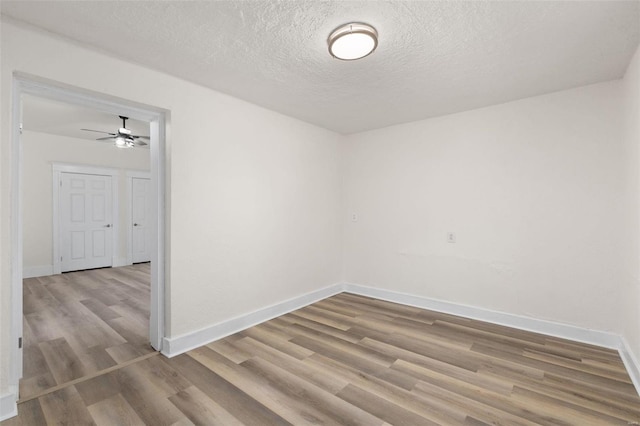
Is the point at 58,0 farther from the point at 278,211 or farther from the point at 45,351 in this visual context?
the point at 45,351

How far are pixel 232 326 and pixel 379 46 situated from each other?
9.65 ft

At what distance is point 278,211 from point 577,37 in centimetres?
309

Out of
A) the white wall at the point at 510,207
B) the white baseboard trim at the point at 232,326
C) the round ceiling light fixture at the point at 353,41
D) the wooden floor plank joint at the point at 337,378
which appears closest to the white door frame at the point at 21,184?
the white baseboard trim at the point at 232,326

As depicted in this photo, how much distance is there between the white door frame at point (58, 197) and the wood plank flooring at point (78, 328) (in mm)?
772

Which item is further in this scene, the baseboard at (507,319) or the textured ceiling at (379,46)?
the baseboard at (507,319)

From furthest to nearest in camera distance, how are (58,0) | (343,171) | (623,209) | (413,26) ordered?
(343,171)
(623,209)
(413,26)
(58,0)

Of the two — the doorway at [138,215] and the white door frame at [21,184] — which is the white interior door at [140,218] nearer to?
the doorway at [138,215]

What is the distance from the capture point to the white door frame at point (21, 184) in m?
1.92

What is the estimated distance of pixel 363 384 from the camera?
215 cm

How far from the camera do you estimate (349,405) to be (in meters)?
1.92

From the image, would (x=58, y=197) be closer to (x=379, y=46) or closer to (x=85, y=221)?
(x=85, y=221)

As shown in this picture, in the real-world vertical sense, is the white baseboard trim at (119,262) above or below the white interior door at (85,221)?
below

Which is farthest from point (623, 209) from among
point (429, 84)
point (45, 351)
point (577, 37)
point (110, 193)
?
point (110, 193)

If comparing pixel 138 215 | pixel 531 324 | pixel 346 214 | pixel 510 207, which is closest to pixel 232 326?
pixel 346 214
